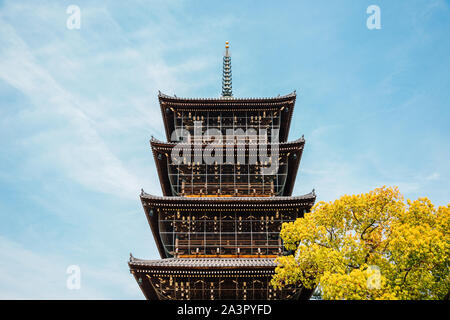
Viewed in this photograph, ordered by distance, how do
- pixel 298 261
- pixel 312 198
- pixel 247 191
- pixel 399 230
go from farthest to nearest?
pixel 247 191, pixel 312 198, pixel 298 261, pixel 399 230

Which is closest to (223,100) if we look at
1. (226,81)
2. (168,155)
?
(168,155)

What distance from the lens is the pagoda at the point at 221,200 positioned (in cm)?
2206

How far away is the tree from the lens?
49.0 feet

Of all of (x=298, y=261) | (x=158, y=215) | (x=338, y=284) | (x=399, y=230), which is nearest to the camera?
(x=338, y=284)

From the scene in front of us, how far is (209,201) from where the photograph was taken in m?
24.5

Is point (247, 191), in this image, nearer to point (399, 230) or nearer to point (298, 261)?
point (298, 261)

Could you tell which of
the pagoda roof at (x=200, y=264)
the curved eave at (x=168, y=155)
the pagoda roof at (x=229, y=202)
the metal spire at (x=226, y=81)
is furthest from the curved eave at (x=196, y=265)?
the metal spire at (x=226, y=81)

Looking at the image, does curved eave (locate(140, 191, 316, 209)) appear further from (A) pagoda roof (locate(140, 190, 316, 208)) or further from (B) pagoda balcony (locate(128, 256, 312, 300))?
(B) pagoda balcony (locate(128, 256, 312, 300))

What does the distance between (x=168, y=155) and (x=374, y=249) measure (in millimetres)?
15989

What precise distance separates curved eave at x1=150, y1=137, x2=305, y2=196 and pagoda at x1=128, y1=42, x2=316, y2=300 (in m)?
0.07

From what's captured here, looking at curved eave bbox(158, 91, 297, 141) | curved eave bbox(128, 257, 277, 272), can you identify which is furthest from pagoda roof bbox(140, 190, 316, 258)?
curved eave bbox(158, 91, 297, 141)
